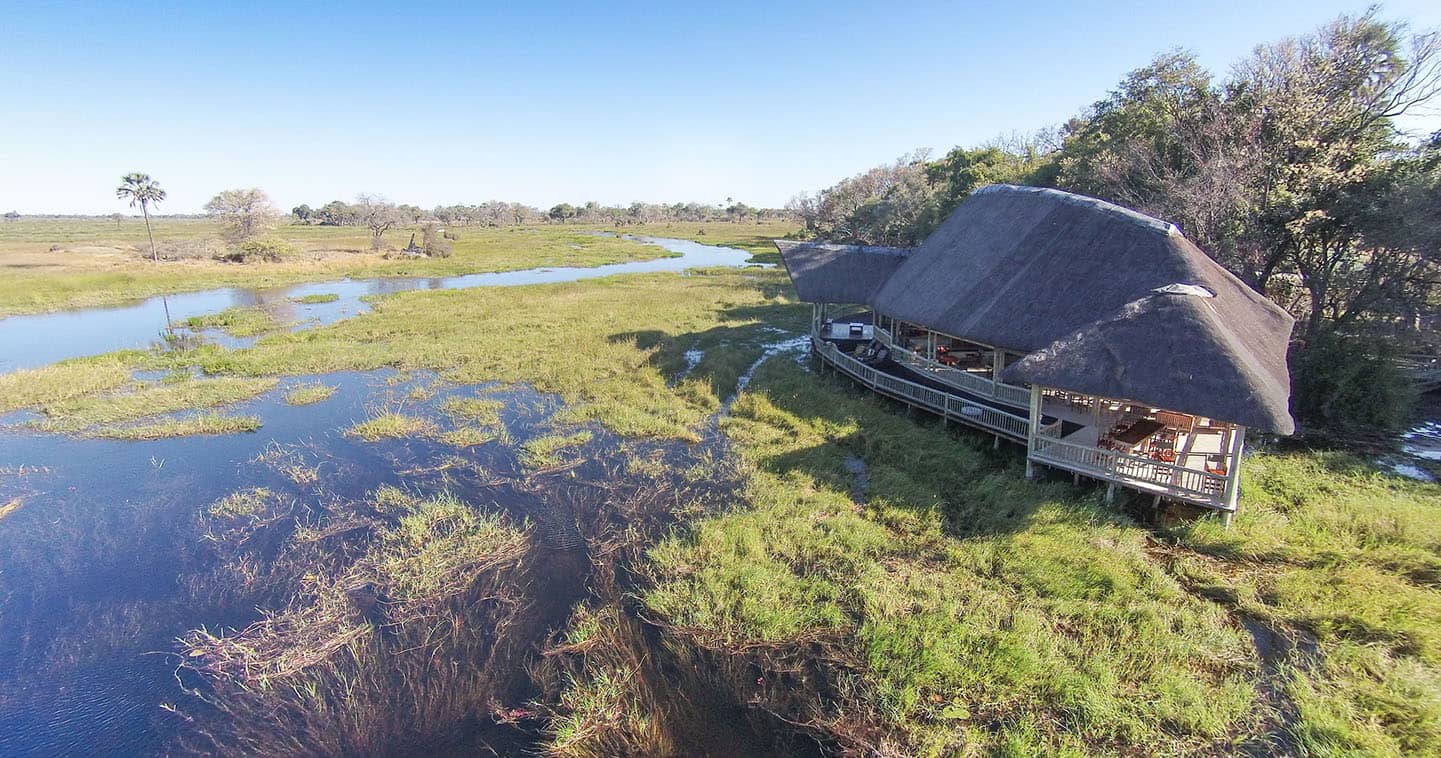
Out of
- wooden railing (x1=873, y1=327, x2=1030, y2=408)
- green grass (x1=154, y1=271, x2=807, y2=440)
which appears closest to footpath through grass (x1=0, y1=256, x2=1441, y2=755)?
wooden railing (x1=873, y1=327, x2=1030, y2=408)

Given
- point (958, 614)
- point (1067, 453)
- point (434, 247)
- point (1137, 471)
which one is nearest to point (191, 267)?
point (434, 247)

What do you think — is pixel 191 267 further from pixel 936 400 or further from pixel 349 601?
pixel 936 400

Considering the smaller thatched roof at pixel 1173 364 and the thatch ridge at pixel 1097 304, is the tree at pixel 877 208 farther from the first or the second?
the smaller thatched roof at pixel 1173 364

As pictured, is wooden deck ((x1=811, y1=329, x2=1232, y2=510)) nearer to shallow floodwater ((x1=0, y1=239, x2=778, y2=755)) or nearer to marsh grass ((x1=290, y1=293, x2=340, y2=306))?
shallow floodwater ((x1=0, y1=239, x2=778, y2=755))

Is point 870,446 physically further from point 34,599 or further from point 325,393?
point 325,393

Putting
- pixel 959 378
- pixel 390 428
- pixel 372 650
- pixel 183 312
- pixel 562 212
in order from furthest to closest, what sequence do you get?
pixel 562 212 < pixel 183 312 < pixel 390 428 < pixel 959 378 < pixel 372 650

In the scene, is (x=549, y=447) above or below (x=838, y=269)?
below

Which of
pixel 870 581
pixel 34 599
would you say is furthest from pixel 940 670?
pixel 34 599
